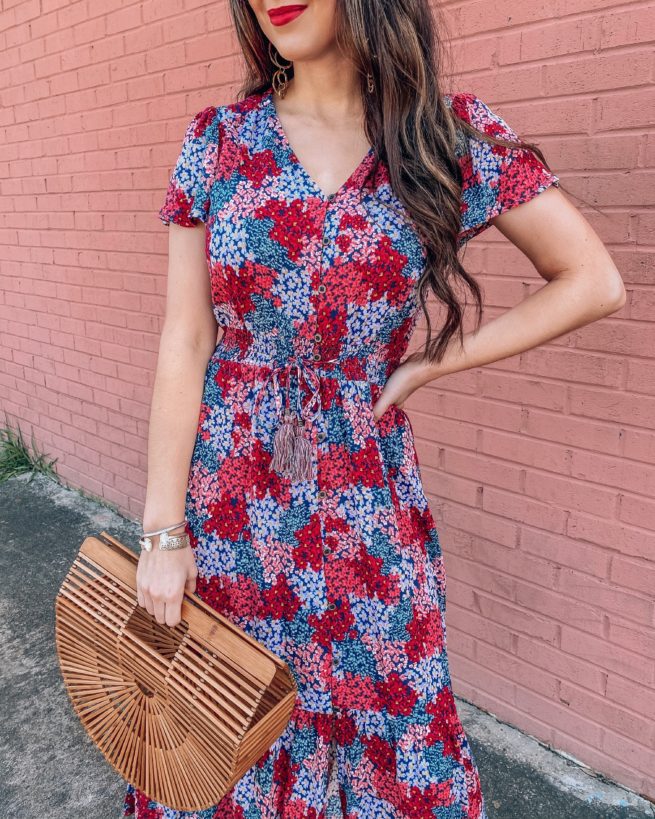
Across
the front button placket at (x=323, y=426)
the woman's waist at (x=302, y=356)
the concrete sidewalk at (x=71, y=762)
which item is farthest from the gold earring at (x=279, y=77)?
the concrete sidewalk at (x=71, y=762)

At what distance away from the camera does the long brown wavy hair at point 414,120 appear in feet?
4.32

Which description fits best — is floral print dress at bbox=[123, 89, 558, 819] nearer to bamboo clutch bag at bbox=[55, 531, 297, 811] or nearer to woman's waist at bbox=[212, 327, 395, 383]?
woman's waist at bbox=[212, 327, 395, 383]

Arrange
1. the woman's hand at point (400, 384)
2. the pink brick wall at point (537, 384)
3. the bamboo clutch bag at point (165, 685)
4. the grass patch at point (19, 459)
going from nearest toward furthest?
the bamboo clutch bag at point (165, 685) → the woman's hand at point (400, 384) → the pink brick wall at point (537, 384) → the grass patch at point (19, 459)

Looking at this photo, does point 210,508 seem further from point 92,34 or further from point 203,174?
point 92,34

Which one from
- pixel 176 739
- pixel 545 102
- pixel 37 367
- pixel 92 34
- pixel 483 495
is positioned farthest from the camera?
pixel 37 367

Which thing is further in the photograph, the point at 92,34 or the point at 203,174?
the point at 92,34

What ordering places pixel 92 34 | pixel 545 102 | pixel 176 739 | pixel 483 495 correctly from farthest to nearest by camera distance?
1. pixel 92 34
2. pixel 483 495
3. pixel 545 102
4. pixel 176 739

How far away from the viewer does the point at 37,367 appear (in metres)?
4.45

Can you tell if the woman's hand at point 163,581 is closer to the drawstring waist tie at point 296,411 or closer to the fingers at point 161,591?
the fingers at point 161,591

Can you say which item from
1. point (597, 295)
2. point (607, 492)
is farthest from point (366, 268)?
point (607, 492)

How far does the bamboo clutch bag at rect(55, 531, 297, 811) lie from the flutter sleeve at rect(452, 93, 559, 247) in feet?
2.93

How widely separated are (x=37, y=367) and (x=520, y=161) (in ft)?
12.4

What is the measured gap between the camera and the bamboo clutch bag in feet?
4.01

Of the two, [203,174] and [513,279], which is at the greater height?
[203,174]
